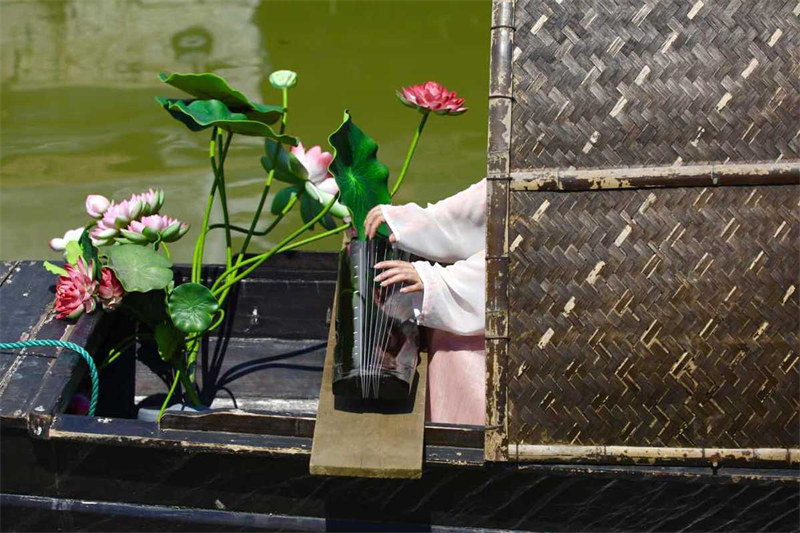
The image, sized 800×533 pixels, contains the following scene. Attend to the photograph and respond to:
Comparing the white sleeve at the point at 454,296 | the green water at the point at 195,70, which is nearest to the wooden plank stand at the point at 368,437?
the white sleeve at the point at 454,296

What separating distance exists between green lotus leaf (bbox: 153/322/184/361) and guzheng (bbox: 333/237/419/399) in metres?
0.39

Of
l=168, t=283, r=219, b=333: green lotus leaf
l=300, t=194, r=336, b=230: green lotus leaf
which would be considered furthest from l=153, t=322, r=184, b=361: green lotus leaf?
l=300, t=194, r=336, b=230: green lotus leaf

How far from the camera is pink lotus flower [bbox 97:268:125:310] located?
2.36 metres

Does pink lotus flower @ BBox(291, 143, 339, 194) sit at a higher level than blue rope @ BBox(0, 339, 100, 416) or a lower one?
higher

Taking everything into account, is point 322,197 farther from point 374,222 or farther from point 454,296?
point 454,296

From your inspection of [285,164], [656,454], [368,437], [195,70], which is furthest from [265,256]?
[195,70]

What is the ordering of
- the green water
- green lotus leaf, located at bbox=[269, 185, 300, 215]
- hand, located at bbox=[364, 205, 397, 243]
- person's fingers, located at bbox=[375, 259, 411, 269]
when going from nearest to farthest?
person's fingers, located at bbox=[375, 259, 411, 269], hand, located at bbox=[364, 205, 397, 243], green lotus leaf, located at bbox=[269, 185, 300, 215], the green water

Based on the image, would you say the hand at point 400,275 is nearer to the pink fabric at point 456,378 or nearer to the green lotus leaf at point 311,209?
the pink fabric at point 456,378

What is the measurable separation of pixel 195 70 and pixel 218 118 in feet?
9.28

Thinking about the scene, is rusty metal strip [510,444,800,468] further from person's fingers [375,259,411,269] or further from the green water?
the green water

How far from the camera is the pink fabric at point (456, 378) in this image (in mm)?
2260

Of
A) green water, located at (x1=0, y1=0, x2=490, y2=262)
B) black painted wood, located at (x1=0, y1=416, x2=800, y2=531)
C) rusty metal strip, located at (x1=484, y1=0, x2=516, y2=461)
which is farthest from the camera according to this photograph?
green water, located at (x1=0, y1=0, x2=490, y2=262)

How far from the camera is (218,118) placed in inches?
95.7

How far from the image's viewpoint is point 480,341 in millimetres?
2318
